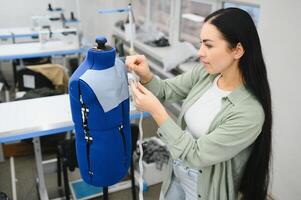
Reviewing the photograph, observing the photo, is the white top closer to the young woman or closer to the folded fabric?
the young woman

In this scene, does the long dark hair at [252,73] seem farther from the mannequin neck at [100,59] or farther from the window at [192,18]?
the window at [192,18]

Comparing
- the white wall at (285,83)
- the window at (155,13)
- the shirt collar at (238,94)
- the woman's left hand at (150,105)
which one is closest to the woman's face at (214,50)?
the shirt collar at (238,94)

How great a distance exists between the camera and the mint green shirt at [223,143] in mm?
1057

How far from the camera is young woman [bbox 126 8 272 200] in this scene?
1.05m

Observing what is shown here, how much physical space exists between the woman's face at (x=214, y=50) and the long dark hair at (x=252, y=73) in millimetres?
18

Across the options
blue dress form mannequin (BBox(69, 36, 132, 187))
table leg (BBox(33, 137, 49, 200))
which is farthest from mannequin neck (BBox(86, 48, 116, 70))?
table leg (BBox(33, 137, 49, 200))

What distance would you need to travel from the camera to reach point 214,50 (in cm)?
108

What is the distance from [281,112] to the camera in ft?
6.88

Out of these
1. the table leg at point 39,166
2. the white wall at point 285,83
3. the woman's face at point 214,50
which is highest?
the woman's face at point 214,50

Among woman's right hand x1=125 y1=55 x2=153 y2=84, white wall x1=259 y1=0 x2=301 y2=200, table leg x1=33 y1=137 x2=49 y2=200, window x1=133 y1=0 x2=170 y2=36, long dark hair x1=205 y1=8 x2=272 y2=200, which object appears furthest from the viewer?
window x1=133 y1=0 x2=170 y2=36

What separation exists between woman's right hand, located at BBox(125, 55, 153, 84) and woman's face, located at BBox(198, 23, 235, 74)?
30 centimetres

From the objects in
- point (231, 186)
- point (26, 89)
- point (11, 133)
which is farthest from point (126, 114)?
point (26, 89)

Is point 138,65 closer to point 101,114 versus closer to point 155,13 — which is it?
point 101,114

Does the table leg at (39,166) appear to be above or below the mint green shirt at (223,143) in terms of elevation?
below
